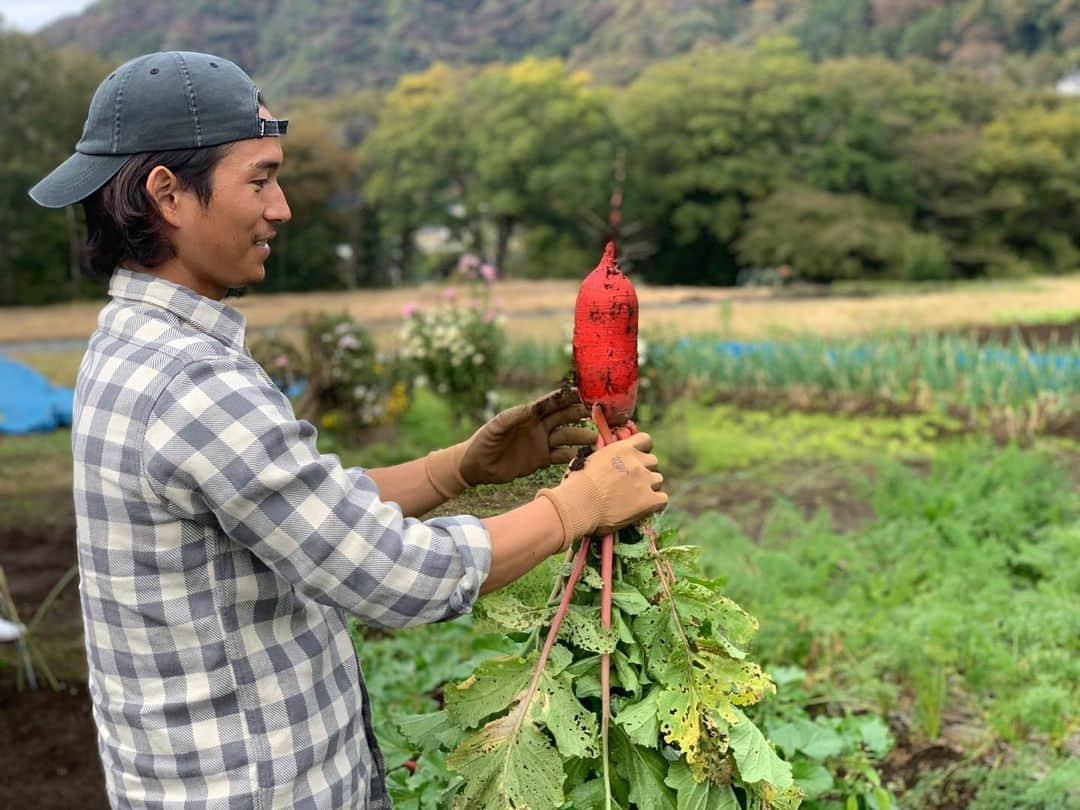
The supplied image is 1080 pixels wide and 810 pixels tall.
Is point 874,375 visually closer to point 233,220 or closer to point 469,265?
point 469,265

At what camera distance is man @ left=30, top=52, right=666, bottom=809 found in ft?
3.62

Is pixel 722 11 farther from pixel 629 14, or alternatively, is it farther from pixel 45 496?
pixel 45 496

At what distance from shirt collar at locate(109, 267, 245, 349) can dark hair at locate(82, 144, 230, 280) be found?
0.02 metres

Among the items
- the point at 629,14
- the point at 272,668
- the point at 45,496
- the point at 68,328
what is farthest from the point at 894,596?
the point at 629,14

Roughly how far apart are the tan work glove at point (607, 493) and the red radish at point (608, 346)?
0.19 metres

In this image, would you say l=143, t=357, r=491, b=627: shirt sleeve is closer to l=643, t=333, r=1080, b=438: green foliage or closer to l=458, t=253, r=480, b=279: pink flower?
l=643, t=333, r=1080, b=438: green foliage

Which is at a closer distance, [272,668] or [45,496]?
[272,668]

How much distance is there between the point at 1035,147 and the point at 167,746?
30396 mm

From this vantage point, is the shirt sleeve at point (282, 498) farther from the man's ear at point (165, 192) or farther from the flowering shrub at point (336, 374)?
the flowering shrub at point (336, 374)

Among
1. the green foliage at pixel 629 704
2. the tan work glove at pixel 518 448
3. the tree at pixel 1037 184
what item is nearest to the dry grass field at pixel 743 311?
the tree at pixel 1037 184

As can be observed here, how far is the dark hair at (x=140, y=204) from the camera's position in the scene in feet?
3.84

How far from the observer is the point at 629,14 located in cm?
6328

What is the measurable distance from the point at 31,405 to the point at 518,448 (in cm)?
911

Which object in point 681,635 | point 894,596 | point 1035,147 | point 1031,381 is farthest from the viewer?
point 1035,147
